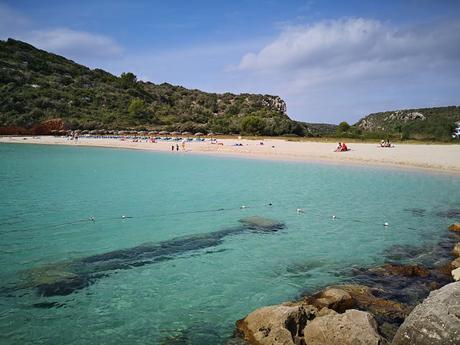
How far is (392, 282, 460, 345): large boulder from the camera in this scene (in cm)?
471

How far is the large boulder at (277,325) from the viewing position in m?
5.77

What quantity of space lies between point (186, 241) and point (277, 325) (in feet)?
20.6

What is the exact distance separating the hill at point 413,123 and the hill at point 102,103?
1816 cm

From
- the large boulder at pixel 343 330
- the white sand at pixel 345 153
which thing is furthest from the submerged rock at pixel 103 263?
the white sand at pixel 345 153

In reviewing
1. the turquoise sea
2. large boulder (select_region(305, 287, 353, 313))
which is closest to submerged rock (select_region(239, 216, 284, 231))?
the turquoise sea

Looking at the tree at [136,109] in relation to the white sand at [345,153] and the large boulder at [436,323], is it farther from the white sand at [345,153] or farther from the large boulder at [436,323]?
the large boulder at [436,323]

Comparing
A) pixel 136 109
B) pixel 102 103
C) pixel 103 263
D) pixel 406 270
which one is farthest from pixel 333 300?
pixel 102 103

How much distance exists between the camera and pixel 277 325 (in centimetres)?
592

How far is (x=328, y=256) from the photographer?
425 inches

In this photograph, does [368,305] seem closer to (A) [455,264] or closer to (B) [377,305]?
(B) [377,305]

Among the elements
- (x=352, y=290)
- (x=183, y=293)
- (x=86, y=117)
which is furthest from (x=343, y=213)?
(x=86, y=117)

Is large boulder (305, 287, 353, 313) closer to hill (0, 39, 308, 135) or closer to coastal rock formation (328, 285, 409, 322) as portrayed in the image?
coastal rock formation (328, 285, 409, 322)

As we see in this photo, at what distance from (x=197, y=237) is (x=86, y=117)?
243 ft

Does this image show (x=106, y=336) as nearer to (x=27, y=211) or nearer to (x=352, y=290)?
(x=352, y=290)
